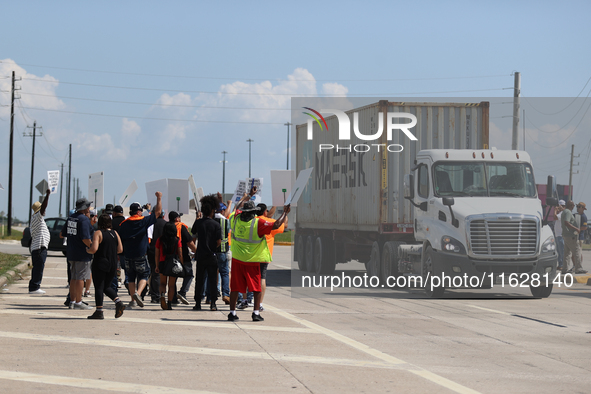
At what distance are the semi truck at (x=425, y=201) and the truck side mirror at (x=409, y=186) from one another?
26mm

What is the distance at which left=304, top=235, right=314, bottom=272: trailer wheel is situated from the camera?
23.5 meters

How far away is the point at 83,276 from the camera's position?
41.8 ft

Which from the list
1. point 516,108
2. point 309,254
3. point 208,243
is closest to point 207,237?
point 208,243

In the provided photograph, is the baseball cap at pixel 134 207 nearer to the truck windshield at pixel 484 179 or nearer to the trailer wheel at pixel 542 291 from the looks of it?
the truck windshield at pixel 484 179

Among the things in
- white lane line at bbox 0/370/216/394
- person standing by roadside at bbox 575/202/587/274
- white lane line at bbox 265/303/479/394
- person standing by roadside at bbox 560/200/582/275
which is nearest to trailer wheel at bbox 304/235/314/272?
person standing by roadside at bbox 560/200/582/275

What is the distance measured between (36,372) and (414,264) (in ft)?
34.6

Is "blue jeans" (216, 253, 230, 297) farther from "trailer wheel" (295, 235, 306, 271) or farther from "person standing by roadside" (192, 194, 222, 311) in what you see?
"trailer wheel" (295, 235, 306, 271)

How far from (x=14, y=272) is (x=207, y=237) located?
908cm

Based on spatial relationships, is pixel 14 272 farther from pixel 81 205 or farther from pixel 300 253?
pixel 300 253

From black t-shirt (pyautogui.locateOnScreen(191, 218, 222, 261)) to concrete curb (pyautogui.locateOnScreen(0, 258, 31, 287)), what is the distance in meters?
6.22

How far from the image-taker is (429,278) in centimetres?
1617

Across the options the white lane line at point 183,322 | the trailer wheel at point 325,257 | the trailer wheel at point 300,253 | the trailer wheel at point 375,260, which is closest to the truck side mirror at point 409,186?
the trailer wheel at point 375,260

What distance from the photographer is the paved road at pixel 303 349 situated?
23.4 ft

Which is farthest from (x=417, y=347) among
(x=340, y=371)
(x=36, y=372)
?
(x=36, y=372)
